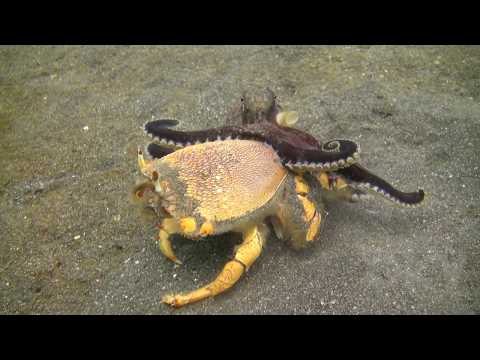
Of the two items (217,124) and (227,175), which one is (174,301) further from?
(217,124)

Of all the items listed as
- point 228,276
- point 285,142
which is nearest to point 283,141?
point 285,142

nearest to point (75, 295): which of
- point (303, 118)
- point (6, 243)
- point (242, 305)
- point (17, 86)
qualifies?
point (6, 243)

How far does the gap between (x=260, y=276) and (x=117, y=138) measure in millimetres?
2286

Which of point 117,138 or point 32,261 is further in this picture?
point 117,138

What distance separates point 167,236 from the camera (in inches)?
112

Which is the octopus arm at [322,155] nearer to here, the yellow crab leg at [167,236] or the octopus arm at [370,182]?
the octopus arm at [370,182]

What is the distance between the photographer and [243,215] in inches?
105

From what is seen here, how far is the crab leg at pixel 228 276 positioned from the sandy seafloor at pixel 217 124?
8cm

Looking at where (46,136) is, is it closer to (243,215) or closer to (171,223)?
(171,223)

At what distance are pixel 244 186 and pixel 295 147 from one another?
0.48 m

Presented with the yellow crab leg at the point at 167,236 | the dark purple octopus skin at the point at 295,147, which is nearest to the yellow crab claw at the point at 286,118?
the dark purple octopus skin at the point at 295,147

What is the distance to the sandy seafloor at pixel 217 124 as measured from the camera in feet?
9.38

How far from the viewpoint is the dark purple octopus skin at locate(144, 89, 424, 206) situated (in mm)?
2777

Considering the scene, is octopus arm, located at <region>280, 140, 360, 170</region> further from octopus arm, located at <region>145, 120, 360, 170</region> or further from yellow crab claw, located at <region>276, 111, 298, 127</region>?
yellow crab claw, located at <region>276, 111, 298, 127</region>
